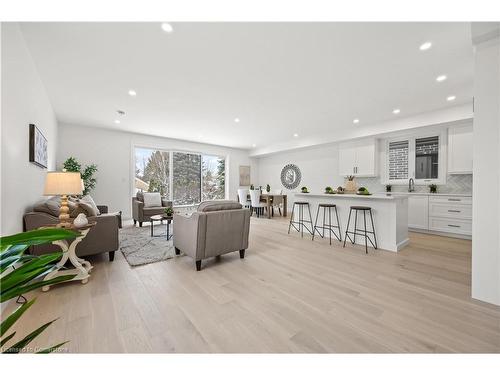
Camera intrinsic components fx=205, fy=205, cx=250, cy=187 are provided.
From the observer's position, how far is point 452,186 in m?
4.54

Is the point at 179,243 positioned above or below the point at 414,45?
below

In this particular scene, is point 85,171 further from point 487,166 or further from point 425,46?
point 487,166

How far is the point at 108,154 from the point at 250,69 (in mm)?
A: 4946

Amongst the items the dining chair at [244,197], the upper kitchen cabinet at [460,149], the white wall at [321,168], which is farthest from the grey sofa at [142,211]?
the upper kitchen cabinet at [460,149]

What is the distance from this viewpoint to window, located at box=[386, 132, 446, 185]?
184 inches

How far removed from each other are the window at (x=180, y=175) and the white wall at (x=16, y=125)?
3.66 m

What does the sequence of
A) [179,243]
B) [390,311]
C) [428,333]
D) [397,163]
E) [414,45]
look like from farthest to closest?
[397,163] < [179,243] < [414,45] < [390,311] < [428,333]

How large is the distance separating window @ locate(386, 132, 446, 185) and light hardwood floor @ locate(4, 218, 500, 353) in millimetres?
2661

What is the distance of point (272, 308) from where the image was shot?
5.87 ft

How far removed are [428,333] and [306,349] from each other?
94 cm

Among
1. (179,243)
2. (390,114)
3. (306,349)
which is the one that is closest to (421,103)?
(390,114)

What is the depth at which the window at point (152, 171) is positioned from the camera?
6.28m

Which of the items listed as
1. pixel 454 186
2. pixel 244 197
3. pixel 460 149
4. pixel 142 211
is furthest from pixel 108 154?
pixel 454 186

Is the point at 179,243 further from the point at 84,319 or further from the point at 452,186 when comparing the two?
the point at 452,186
